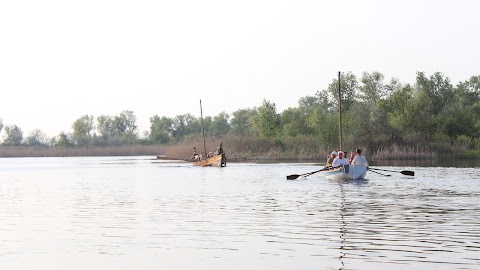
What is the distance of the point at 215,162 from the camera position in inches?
2472

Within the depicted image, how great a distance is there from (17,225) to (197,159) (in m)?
47.7

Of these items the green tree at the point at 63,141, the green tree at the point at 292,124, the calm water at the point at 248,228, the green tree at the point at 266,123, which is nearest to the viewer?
the calm water at the point at 248,228

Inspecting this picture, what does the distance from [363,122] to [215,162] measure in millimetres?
20849

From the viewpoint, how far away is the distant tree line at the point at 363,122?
254ft

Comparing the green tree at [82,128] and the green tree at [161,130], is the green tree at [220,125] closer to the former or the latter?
the green tree at [161,130]

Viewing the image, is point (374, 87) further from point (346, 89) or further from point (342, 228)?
point (342, 228)

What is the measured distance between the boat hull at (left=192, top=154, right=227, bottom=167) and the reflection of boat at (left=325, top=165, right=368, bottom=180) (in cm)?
2318

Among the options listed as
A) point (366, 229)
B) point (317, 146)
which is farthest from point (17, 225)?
point (317, 146)

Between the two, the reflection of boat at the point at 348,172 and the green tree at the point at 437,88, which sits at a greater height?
the green tree at the point at 437,88

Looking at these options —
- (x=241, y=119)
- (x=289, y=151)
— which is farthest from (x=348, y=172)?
(x=241, y=119)

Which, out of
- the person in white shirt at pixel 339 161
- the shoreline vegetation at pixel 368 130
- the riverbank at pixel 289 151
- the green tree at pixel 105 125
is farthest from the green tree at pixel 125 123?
the person in white shirt at pixel 339 161

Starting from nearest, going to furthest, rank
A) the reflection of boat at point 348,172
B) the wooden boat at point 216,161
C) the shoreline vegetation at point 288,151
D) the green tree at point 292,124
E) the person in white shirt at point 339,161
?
1. the reflection of boat at point 348,172
2. the person in white shirt at point 339,161
3. the wooden boat at point 216,161
4. the shoreline vegetation at point 288,151
5. the green tree at point 292,124

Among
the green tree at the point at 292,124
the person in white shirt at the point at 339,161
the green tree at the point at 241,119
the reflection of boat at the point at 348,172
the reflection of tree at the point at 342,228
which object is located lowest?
the reflection of tree at the point at 342,228

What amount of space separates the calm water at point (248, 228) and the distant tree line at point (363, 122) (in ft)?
139
